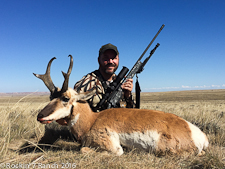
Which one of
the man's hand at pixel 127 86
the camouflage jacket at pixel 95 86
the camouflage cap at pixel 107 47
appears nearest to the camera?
the man's hand at pixel 127 86

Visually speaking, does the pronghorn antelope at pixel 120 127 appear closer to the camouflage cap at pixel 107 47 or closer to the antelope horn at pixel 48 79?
the antelope horn at pixel 48 79

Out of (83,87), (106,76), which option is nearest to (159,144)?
(83,87)

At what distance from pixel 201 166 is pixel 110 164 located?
4.91 ft

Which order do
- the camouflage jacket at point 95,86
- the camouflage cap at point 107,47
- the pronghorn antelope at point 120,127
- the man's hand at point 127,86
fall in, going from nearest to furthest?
the pronghorn antelope at point 120,127, the man's hand at point 127,86, the camouflage jacket at point 95,86, the camouflage cap at point 107,47

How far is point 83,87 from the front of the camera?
5238 mm

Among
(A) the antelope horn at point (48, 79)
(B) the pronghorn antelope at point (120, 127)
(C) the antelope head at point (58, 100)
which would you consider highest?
(A) the antelope horn at point (48, 79)

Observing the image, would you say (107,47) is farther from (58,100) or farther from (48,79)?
(58,100)

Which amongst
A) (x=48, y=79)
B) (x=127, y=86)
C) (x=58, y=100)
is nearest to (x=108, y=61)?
(x=127, y=86)

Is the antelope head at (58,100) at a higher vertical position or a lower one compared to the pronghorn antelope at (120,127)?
higher

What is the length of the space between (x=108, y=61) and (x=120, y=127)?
2869mm

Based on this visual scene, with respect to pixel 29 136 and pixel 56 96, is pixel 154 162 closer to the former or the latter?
pixel 56 96

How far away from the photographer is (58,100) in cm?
346

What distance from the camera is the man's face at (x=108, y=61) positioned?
5.68m

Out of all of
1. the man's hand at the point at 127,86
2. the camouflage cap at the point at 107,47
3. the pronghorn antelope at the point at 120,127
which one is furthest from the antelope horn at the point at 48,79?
the camouflage cap at the point at 107,47
